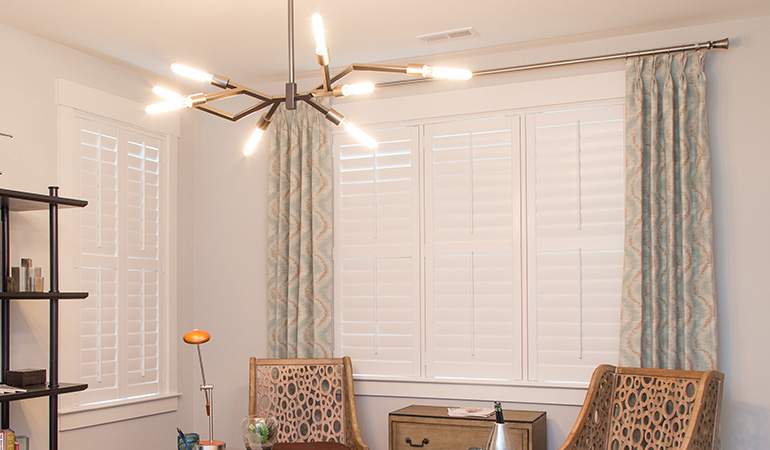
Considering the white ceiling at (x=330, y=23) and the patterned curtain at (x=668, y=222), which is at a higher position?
the white ceiling at (x=330, y=23)

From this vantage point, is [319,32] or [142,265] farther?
[142,265]

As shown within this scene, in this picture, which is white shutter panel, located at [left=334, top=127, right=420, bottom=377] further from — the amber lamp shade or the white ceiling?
the amber lamp shade

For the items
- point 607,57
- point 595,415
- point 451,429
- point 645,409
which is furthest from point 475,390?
point 607,57

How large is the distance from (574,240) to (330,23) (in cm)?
169

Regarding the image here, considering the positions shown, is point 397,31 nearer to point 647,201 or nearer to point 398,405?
point 647,201

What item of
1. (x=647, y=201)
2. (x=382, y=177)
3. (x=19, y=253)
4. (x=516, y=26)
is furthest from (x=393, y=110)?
(x=19, y=253)

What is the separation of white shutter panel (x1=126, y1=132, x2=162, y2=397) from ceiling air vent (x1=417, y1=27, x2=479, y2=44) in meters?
1.83

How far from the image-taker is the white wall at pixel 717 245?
3537 millimetres

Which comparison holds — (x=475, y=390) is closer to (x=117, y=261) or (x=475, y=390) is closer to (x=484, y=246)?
(x=484, y=246)

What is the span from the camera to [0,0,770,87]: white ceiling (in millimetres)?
3434

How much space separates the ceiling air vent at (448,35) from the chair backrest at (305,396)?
182 cm

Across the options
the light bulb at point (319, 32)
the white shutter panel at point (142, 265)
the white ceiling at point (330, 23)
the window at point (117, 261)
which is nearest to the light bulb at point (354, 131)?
the light bulb at point (319, 32)

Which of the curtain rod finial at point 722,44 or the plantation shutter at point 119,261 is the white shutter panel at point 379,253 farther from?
the curtain rod finial at point 722,44

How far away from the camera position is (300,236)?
4453mm
